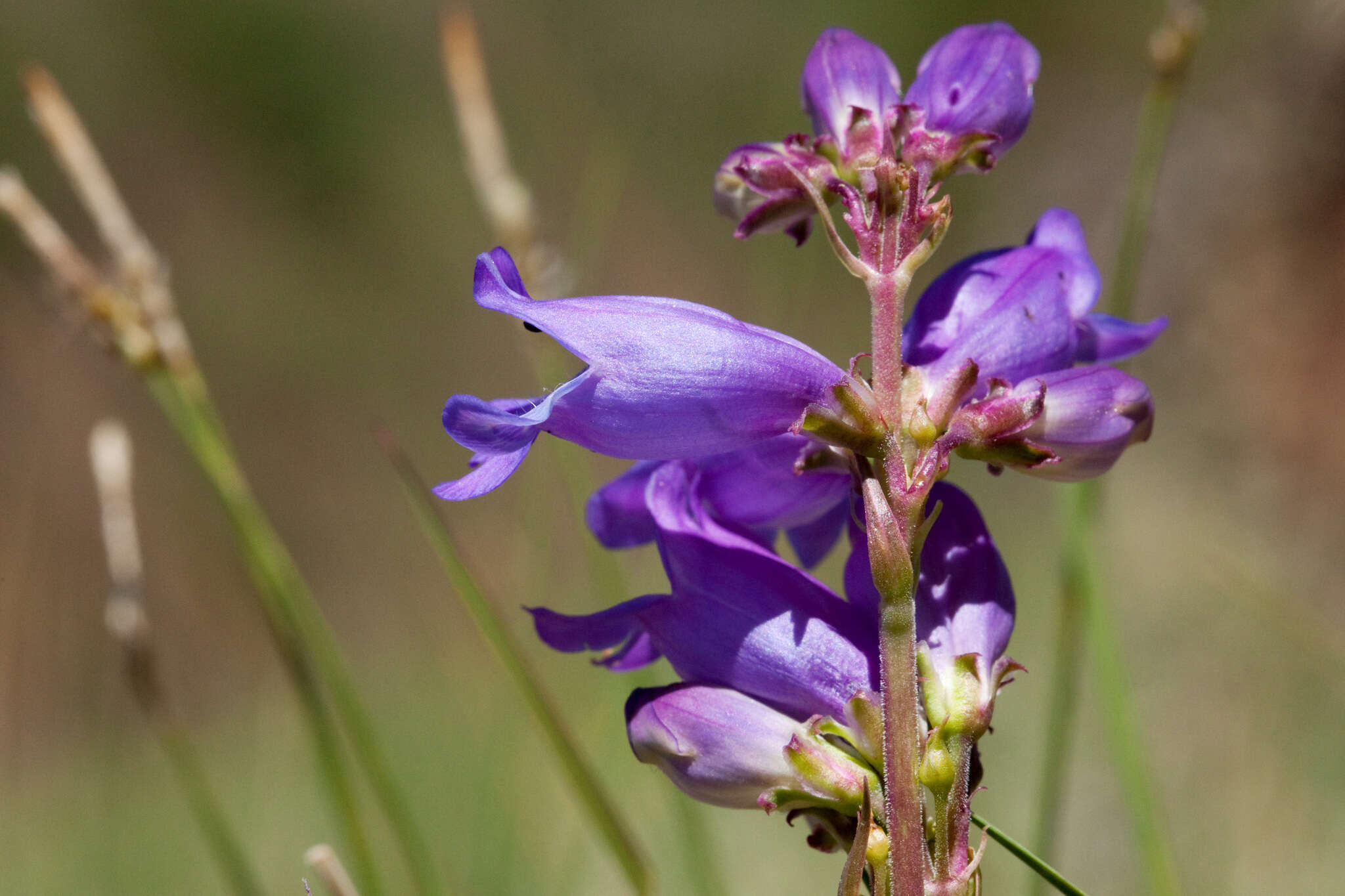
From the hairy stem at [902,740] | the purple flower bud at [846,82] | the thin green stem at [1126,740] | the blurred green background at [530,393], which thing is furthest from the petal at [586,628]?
the blurred green background at [530,393]

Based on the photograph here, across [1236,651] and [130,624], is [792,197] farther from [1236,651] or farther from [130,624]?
[1236,651]

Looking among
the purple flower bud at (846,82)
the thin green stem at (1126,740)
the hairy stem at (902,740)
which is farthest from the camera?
the thin green stem at (1126,740)

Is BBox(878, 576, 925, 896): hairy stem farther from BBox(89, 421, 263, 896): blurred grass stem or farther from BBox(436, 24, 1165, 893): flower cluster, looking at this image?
BBox(89, 421, 263, 896): blurred grass stem

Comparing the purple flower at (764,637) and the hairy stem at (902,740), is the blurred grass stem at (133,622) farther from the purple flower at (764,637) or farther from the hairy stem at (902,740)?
the hairy stem at (902,740)

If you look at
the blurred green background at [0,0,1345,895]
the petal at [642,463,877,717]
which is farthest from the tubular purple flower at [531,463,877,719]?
the blurred green background at [0,0,1345,895]

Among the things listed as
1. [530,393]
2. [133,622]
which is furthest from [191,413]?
[530,393]

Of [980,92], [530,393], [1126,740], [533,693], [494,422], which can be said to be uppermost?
[530,393]

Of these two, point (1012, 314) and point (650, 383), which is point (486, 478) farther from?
point (1012, 314)
